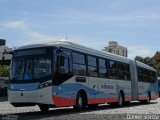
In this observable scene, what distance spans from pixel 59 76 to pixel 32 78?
1.18 metres

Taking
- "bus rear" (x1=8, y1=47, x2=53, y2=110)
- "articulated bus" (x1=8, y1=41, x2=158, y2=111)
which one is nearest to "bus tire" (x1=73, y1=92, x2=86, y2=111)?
"articulated bus" (x1=8, y1=41, x2=158, y2=111)

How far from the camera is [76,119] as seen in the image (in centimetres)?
1384

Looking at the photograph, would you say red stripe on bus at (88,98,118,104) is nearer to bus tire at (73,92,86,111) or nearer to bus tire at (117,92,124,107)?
bus tire at (73,92,86,111)

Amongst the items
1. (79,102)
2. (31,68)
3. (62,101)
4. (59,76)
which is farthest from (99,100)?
(31,68)

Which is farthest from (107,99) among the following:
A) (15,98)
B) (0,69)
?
(0,69)

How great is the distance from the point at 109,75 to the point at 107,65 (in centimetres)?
63

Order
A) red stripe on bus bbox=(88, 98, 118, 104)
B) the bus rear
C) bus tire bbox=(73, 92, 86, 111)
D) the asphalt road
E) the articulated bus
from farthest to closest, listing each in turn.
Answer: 1. red stripe on bus bbox=(88, 98, 118, 104)
2. bus tire bbox=(73, 92, 86, 111)
3. the articulated bus
4. the bus rear
5. the asphalt road

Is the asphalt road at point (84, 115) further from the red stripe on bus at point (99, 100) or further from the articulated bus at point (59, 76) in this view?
the red stripe on bus at point (99, 100)

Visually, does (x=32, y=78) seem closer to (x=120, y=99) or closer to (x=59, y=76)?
(x=59, y=76)

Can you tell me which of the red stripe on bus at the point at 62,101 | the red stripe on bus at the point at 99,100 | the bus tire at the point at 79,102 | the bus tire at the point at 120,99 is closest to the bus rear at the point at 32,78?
the red stripe on bus at the point at 62,101

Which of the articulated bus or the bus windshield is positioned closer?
the articulated bus

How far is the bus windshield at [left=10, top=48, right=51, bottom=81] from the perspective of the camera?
16438 mm

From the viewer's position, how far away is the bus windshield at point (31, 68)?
16438 mm

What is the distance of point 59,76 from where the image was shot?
16.8m
